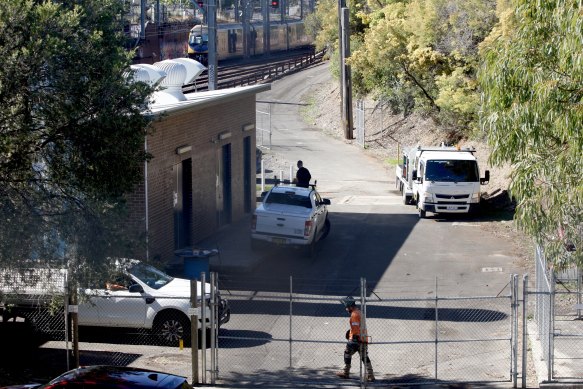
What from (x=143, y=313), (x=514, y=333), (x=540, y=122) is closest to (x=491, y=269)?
(x=514, y=333)

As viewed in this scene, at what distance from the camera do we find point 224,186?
95.9 feet

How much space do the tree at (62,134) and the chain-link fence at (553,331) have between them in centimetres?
637

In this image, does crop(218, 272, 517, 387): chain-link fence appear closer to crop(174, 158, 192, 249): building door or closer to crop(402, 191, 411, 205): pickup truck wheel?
crop(174, 158, 192, 249): building door

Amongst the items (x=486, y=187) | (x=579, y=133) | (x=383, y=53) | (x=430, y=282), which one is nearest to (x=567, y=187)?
(x=579, y=133)

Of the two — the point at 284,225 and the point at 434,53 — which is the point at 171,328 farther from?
the point at 434,53

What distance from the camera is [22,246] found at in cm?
1222

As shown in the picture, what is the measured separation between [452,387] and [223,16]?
10253 centimetres

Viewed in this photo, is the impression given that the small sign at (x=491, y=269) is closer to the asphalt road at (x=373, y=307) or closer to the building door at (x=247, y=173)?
the asphalt road at (x=373, y=307)

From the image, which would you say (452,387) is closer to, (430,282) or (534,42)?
(534,42)

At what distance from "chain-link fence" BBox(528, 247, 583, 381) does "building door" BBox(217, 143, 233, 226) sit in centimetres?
1206

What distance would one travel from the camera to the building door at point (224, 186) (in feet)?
93.1

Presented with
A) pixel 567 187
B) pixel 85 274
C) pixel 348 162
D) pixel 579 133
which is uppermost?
pixel 579 133

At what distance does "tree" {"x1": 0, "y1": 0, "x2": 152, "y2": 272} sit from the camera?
1238 centimetres

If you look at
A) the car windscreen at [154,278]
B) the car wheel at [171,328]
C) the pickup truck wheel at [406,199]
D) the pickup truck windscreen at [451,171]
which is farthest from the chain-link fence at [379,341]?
the pickup truck wheel at [406,199]
